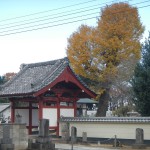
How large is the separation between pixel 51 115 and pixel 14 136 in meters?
7.46

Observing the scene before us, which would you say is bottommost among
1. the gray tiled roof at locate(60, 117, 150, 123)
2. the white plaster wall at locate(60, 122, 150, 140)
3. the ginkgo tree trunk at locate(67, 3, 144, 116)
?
the white plaster wall at locate(60, 122, 150, 140)

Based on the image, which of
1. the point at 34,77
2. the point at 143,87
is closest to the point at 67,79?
the point at 34,77

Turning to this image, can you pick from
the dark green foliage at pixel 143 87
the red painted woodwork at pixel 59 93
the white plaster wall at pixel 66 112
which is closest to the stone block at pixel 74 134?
the red painted woodwork at pixel 59 93

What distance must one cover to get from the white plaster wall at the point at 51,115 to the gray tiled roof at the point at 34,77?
228 centimetres

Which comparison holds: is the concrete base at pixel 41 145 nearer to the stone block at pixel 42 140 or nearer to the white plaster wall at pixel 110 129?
the stone block at pixel 42 140

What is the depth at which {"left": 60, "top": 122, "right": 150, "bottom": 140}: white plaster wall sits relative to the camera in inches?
956

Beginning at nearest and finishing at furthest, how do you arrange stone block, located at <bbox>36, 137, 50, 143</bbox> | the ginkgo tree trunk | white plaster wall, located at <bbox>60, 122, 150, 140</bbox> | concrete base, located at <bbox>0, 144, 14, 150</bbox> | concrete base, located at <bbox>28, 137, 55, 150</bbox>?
concrete base, located at <bbox>0, 144, 14, 150</bbox> < concrete base, located at <bbox>28, 137, 55, 150</bbox> < stone block, located at <bbox>36, 137, 50, 143</bbox> < white plaster wall, located at <bbox>60, 122, 150, 140</bbox> < the ginkgo tree trunk

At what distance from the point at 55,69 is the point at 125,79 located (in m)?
17.3

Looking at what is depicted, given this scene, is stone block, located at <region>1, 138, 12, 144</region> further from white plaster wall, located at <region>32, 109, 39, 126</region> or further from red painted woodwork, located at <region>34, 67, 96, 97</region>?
white plaster wall, located at <region>32, 109, 39, 126</region>

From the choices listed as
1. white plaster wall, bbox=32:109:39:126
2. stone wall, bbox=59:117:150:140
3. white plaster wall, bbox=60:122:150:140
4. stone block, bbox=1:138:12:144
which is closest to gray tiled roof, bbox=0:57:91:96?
white plaster wall, bbox=32:109:39:126

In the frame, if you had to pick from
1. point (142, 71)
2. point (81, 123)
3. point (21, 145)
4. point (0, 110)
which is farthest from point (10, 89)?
point (0, 110)

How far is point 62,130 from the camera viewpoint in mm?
27359

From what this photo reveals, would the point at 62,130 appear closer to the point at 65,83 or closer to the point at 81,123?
the point at 81,123

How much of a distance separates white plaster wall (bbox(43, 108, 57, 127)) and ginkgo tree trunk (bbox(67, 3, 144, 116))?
1608 cm
